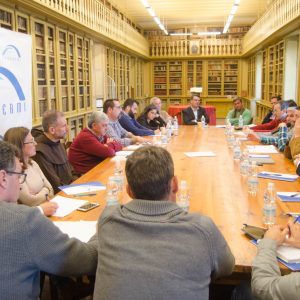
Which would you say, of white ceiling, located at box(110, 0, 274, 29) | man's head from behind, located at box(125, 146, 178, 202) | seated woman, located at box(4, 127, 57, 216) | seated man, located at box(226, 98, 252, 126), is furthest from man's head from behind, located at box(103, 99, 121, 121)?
white ceiling, located at box(110, 0, 274, 29)

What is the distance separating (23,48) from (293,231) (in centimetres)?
352

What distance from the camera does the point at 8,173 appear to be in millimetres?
1625

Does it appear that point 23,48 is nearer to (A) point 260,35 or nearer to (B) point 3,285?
(B) point 3,285

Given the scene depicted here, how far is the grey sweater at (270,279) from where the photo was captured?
1354mm

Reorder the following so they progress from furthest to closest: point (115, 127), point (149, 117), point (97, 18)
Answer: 1. point (97, 18)
2. point (149, 117)
3. point (115, 127)

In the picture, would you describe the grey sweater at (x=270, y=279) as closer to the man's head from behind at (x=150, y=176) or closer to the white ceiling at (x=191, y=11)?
the man's head from behind at (x=150, y=176)

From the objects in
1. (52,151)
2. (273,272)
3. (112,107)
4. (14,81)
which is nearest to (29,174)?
(52,151)

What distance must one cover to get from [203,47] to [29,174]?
13246mm

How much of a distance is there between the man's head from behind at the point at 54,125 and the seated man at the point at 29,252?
199cm

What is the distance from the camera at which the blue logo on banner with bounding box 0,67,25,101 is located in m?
3.96

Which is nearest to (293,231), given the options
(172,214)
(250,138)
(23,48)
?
(172,214)

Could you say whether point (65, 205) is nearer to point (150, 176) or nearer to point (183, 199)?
point (183, 199)

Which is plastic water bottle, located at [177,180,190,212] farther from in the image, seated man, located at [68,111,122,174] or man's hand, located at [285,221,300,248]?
seated man, located at [68,111,122,174]

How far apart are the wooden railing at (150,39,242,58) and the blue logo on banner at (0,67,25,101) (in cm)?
1186
